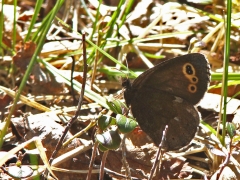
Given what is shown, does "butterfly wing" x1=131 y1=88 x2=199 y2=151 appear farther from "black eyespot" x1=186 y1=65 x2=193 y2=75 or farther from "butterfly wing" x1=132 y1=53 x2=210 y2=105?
"black eyespot" x1=186 y1=65 x2=193 y2=75

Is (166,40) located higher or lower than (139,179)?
higher

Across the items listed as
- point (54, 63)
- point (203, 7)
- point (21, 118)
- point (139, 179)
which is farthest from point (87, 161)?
point (203, 7)

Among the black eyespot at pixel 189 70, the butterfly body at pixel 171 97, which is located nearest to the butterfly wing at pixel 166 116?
the butterfly body at pixel 171 97

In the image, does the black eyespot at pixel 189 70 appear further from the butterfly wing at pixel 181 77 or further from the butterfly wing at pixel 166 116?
the butterfly wing at pixel 166 116

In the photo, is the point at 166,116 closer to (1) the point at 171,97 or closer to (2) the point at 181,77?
(1) the point at 171,97

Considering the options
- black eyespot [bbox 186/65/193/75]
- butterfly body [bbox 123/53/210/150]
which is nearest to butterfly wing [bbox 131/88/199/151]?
butterfly body [bbox 123/53/210/150]

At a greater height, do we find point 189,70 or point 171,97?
point 189,70


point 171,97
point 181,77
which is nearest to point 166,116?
point 171,97

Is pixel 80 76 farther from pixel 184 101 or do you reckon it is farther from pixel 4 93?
pixel 184 101
